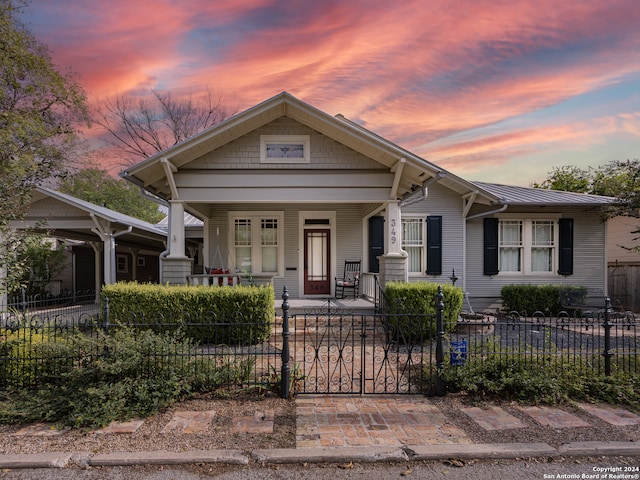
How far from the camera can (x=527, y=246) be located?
39.7ft

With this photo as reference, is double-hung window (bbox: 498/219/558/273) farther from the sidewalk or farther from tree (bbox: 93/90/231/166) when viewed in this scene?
tree (bbox: 93/90/231/166)

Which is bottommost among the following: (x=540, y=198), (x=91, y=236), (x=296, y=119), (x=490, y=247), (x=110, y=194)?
(x=490, y=247)

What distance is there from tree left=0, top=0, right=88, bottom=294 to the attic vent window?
14.1ft

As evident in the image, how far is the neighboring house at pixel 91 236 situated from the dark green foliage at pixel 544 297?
10650mm

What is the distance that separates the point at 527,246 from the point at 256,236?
8689mm

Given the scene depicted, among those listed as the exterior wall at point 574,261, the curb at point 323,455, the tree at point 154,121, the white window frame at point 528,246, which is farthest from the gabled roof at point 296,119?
the tree at point 154,121

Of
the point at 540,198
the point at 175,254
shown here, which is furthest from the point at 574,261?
the point at 175,254

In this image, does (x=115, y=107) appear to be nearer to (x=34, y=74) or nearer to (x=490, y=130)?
(x=34, y=74)

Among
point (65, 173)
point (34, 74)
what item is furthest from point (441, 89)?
point (34, 74)

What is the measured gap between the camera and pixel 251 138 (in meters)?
9.01

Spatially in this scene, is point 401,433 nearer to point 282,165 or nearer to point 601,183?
point 282,165

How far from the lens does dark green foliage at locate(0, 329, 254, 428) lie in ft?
13.9

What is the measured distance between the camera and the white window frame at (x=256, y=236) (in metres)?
11.4

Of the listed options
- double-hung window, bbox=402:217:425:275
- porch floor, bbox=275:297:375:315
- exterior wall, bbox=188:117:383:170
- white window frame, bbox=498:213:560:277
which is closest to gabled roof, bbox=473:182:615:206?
white window frame, bbox=498:213:560:277
